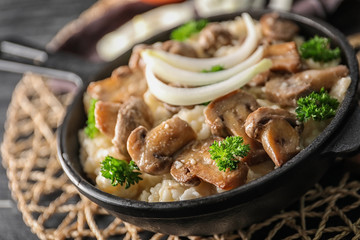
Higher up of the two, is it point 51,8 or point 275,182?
point 275,182

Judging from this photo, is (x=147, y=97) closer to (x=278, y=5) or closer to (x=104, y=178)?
(x=104, y=178)

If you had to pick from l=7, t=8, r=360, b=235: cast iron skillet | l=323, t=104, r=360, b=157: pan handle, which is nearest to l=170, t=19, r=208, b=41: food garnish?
l=7, t=8, r=360, b=235: cast iron skillet

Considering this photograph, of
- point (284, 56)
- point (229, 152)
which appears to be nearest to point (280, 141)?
point (229, 152)

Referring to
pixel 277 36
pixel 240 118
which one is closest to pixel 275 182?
pixel 240 118

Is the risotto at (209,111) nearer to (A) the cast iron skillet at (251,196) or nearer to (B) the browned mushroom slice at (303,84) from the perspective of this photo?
(B) the browned mushroom slice at (303,84)

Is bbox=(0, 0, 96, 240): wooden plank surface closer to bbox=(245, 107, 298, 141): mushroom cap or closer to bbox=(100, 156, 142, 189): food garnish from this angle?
bbox=(100, 156, 142, 189): food garnish

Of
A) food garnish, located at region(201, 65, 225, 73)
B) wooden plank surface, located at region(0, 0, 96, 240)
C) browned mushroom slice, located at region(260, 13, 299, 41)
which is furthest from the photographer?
wooden plank surface, located at region(0, 0, 96, 240)
